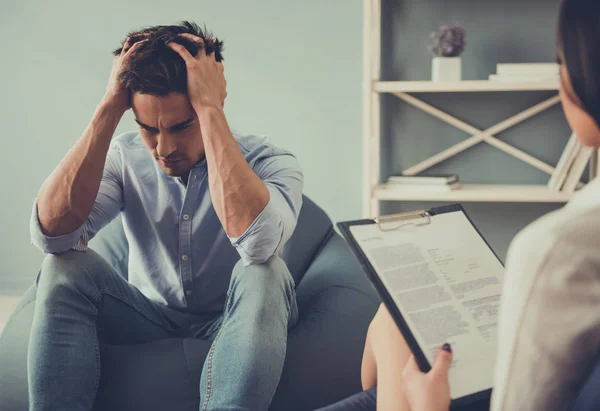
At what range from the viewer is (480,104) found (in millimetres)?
2705

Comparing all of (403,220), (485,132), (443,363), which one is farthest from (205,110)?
(485,132)

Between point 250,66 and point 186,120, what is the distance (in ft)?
4.32

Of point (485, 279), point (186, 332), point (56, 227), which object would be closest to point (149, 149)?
point (56, 227)

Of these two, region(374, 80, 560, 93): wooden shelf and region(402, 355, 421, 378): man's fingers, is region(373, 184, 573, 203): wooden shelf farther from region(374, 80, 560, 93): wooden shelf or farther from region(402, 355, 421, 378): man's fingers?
region(402, 355, 421, 378): man's fingers

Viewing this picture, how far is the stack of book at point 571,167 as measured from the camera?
2.48 m

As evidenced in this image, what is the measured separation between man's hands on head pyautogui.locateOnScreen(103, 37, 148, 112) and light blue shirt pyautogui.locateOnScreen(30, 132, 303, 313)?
0.16m

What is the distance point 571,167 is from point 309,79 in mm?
1069

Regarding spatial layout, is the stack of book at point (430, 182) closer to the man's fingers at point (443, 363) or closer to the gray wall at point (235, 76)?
the gray wall at point (235, 76)

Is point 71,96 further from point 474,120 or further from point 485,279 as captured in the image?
point 485,279

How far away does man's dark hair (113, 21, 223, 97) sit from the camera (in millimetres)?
1521

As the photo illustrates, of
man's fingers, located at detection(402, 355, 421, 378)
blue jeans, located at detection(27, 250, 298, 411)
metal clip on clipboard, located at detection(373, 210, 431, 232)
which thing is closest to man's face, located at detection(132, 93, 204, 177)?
blue jeans, located at detection(27, 250, 298, 411)

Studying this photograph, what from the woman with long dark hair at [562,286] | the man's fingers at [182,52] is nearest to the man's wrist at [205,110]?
the man's fingers at [182,52]

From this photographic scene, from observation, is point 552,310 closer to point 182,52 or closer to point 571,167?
point 182,52

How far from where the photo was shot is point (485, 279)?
0.99 metres
